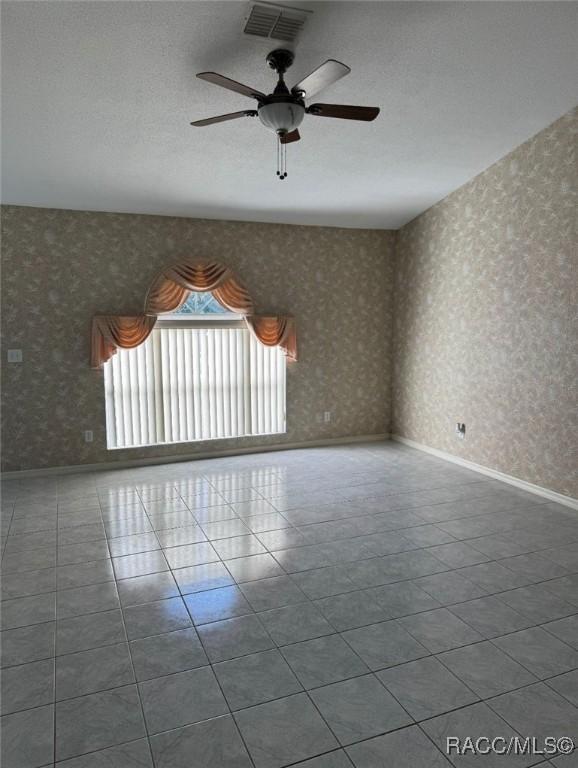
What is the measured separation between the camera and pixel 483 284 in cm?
490

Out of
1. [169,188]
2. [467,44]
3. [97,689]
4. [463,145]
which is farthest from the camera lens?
[169,188]

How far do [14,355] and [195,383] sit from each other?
5.77ft

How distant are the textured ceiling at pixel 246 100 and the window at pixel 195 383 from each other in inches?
48.4

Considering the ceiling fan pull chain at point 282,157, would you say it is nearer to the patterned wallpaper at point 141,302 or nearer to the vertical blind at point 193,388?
the patterned wallpaper at point 141,302

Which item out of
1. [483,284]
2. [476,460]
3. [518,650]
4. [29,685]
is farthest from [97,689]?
[483,284]

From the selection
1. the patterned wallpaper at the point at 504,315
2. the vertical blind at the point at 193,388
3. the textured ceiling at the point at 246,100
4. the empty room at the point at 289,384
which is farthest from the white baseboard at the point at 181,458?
the textured ceiling at the point at 246,100

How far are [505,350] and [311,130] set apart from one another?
254 cm

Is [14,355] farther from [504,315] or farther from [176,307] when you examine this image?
[504,315]

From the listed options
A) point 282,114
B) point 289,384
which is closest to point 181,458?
point 289,384

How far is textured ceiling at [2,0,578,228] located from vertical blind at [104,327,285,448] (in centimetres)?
141

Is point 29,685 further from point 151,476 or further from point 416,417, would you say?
point 416,417

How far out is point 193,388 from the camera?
5.58 m

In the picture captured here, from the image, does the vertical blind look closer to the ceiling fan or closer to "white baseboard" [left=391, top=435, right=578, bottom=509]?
"white baseboard" [left=391, top=435, right=578, bottom=509]

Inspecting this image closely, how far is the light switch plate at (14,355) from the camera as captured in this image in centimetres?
479
